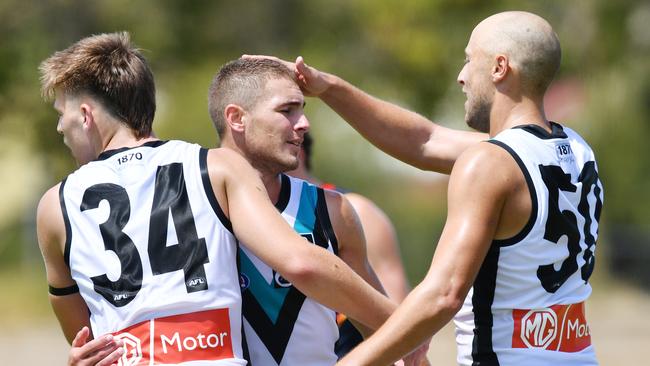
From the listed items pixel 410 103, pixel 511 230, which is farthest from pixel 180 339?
pixel 410 103

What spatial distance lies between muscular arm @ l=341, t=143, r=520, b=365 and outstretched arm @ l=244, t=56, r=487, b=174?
125 cm

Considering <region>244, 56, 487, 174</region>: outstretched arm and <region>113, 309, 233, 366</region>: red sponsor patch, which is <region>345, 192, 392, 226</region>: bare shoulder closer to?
<region>244, 56, 487, 174</region>: outstretched arm

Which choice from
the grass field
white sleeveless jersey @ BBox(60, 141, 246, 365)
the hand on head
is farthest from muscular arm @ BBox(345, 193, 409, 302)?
the grass field

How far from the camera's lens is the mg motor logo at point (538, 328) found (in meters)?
3.98

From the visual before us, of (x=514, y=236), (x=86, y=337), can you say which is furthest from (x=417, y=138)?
(x=86, y=337)

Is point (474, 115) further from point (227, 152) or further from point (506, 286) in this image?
point (227, 152)

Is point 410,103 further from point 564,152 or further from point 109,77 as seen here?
point 109,77

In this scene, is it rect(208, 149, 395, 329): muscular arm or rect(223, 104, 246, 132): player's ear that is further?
rect(223, 104, 246, 132): player's ear

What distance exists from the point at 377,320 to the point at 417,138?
4.78ft

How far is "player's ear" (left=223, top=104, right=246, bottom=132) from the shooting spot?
14.6 feet

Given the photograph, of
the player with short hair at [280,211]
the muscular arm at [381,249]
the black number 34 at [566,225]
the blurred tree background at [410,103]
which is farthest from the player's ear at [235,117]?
the blurred tree background at [410,103]

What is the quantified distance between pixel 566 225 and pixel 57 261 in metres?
2.06

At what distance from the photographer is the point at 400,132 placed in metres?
5.21

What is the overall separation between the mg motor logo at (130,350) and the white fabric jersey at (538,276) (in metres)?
1.32
